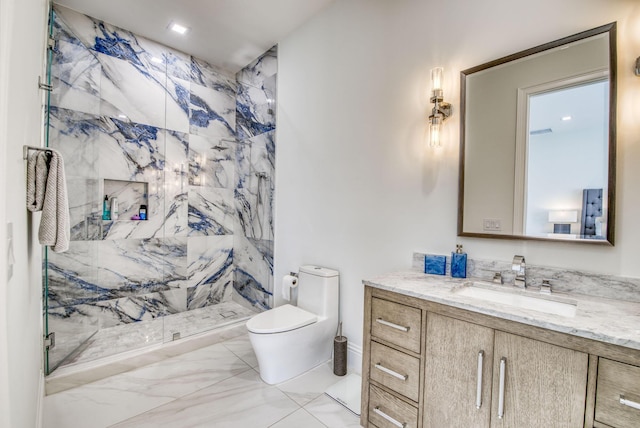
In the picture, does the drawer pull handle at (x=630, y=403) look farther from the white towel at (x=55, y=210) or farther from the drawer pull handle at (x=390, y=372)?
the white towel at (x=55, y=210)

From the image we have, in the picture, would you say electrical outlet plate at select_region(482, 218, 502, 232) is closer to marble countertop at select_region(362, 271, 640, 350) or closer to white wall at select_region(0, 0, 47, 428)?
marble countertop at select_region(362, 271, 640, 350)

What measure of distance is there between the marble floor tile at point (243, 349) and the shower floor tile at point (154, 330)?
227 millimetres

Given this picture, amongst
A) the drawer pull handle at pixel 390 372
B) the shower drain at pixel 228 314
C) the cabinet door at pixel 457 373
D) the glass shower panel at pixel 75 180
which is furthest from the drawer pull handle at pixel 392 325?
the glass shower panel at pixel 75 180

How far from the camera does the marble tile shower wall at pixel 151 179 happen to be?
256 centimetres

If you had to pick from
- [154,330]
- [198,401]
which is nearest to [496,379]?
[198,401]

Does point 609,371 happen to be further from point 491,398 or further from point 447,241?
point 447,241

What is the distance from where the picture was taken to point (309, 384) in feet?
6.68

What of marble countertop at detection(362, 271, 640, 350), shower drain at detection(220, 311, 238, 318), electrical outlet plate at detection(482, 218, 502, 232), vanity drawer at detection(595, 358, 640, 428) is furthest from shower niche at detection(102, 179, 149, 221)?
vanity drawer at detection(595, 358, 640, 428)

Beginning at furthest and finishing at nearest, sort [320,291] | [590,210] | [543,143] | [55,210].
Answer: [320,291] → [543,143] → [590,210] → [55,210]

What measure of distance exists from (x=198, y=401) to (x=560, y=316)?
2.01 metres

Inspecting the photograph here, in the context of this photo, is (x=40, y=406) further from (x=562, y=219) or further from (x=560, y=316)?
(x=562, y=219)

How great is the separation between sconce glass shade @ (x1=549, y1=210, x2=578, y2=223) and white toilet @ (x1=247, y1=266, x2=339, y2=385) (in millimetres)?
1430

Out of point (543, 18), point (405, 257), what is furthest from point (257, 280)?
point (543, 18)

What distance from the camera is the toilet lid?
1948mm
